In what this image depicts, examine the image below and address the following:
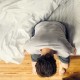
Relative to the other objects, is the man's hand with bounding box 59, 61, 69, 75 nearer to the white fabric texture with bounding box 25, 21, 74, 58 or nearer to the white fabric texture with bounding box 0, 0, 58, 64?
the white fabric texture with bounding box 25, 21, 74, 58

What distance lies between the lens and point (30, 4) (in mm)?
1268

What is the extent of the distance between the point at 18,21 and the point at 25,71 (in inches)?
16.2

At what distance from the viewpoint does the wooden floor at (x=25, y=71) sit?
1.40 metres

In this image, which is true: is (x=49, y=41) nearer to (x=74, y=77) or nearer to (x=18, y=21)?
(x=18, y=21)

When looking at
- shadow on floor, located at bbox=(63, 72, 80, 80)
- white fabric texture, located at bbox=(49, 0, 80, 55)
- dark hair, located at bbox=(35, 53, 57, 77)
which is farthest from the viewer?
shadow on floor, located at bbox=(63, 72, 80, 80)

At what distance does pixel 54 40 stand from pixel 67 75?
0.42m

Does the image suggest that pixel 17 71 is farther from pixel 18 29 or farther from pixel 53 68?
pixel 53 68

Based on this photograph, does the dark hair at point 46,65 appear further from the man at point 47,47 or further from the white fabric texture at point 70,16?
the white fabric texture at point 70,16

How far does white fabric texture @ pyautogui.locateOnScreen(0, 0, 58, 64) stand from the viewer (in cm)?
126

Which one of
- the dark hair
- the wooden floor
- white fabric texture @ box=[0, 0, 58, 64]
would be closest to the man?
the dark hair

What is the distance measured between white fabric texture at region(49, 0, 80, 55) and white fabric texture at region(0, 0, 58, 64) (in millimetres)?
54

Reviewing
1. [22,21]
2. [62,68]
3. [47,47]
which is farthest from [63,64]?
[22,21]

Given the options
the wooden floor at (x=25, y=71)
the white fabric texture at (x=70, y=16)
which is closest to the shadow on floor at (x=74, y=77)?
the wooden floor at (x=25, y=71)

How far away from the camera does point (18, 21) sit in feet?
4.24
